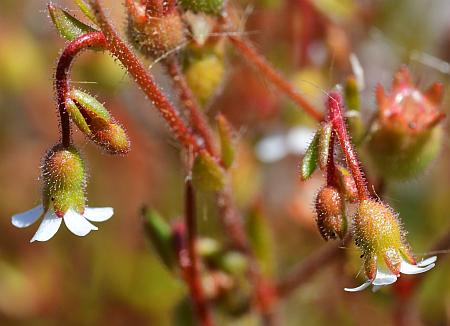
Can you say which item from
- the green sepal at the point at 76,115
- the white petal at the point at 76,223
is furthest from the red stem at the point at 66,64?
the white petal at the point at 76,223

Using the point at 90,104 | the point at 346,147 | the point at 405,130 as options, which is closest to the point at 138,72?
the point at 90,104

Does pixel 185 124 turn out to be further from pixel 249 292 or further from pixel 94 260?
pixel 94 260

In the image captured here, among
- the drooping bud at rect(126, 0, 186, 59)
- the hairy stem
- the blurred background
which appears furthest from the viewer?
the blurred background

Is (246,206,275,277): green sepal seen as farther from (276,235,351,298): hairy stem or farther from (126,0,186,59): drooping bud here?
(126,0,186,59): drooping bud

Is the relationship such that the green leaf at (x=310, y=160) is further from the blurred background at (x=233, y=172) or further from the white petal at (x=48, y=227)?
the blurred background at (x=233, y=172)

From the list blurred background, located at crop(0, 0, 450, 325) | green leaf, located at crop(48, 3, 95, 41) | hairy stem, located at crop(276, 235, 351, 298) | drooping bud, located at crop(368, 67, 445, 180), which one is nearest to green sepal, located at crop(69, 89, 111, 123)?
green leaf, located at crop(48, 3, 95, 41)

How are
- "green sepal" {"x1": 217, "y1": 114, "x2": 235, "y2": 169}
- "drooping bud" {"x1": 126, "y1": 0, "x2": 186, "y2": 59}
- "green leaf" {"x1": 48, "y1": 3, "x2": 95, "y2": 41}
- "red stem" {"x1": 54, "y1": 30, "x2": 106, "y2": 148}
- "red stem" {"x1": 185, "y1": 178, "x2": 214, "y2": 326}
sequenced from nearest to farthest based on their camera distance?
"red stem" {"x1": 54, "y1": 30, "x2": 106, "y2": 148} → "green leaf" {"x1": 48, "y1": 3, "x2": 95, "y2": 41} → "drooping bud" {"x1": 126, "y1": 0, "x2": 186, "y2": 59} → "green sepal" {"x1": 217, "y1": 114, "x2": 235, "y2": 169} → "red stem" {"x1": 185, "y1": 178, "x2": 214, "y2": 326}
